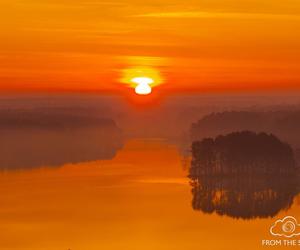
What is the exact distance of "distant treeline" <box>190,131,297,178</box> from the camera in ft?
47.4

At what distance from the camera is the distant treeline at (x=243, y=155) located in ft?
47.4

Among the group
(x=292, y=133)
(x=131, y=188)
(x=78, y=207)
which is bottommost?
(x=78, y=207)

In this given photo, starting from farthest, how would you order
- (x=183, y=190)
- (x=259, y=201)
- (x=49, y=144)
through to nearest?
(x=49, y=144) → (x=259, y=201) → (x=183, y=190)

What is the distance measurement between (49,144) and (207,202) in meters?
4.31

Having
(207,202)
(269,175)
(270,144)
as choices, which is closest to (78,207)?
(207,202)

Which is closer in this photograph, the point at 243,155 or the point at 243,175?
the point at 243,175

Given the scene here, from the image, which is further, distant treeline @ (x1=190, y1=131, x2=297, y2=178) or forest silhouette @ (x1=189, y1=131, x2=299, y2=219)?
distant treeline @ (x1=190, y1=131, x2=297, y2=178)

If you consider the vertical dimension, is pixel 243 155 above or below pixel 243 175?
above

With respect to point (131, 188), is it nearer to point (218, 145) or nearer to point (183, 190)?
point (183, 190)

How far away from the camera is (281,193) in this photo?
501 inches

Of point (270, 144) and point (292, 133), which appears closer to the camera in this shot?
point (292, 133)

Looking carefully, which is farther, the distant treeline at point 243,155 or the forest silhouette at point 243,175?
the distant treeline at point 243,155

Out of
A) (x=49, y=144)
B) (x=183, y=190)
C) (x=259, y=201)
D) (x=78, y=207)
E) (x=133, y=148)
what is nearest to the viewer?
(x=78, y=207)

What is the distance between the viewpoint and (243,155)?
1653cm
